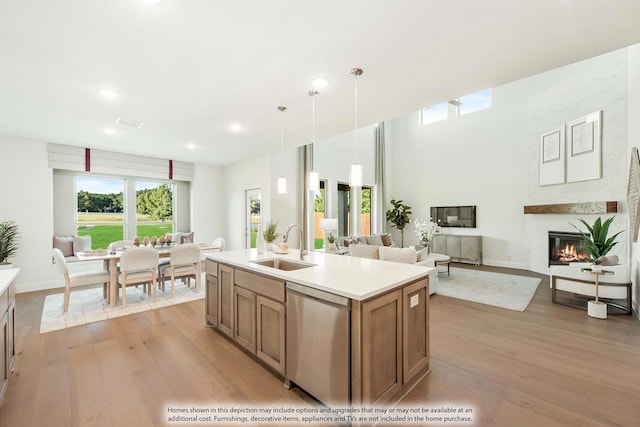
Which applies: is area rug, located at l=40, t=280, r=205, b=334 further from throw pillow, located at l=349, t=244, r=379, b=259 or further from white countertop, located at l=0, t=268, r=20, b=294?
throw pillow, located at l=349, t=244, r=379, b=259

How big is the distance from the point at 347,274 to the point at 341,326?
0.52 meters

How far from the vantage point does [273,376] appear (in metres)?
2.31

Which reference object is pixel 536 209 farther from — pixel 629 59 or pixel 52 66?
pixel 52 66

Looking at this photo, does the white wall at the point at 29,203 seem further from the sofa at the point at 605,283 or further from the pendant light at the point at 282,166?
the sofa at the point at 605,283

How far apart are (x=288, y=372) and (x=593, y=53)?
3.57 m

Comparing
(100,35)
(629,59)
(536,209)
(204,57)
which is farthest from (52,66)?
(536,209)

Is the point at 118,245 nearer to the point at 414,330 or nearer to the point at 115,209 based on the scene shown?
the point at 115,209

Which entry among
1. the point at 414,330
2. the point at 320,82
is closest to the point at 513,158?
the point at 320,82

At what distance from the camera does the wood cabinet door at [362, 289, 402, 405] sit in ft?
5.55

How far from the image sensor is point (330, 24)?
1929 mm

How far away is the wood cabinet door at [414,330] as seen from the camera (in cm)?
202

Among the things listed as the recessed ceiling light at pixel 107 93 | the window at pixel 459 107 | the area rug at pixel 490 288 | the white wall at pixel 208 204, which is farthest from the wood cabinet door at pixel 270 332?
the window at pixel 459 107

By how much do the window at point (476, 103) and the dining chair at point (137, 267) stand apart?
783 cm

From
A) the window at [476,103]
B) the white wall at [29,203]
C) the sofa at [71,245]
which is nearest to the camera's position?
the white wall at [29,203]
